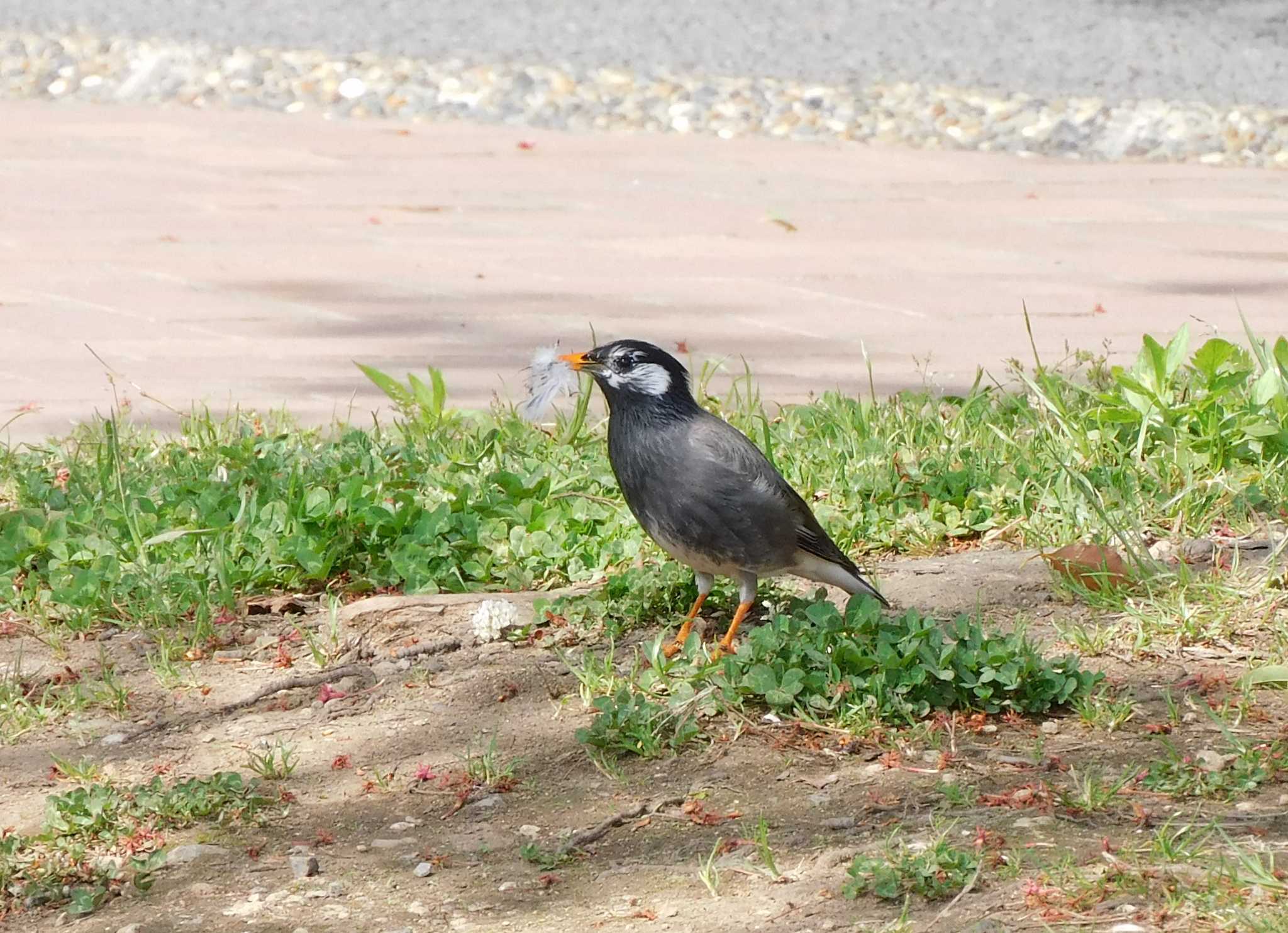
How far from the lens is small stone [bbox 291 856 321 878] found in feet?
10.4

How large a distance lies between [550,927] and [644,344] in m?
1.52

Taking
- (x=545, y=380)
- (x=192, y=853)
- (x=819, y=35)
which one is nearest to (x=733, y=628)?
(x=545, y=380)

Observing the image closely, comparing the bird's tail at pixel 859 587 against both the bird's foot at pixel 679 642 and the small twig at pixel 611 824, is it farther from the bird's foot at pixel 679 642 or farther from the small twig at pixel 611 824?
the small twig at pixel 611 824

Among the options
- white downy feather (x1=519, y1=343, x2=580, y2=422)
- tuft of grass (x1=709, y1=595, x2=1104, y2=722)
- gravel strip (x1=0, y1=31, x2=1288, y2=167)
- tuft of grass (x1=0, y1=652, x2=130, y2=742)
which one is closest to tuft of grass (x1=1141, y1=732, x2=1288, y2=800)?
tuft of grass (x1=709, y1=595, x2=1104, y2=722)

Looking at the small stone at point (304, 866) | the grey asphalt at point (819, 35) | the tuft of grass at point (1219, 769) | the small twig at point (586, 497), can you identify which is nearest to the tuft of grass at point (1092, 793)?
the tuft of grass at point (1219, 769)

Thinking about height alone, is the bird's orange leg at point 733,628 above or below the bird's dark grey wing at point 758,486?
below

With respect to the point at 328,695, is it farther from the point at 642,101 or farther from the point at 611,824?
the point at 642,101

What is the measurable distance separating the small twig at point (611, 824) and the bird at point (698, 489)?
56 centimetres

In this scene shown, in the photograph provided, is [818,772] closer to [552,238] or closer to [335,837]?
[335,837]

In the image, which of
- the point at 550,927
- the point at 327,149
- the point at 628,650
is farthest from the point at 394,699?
the point at 327,149

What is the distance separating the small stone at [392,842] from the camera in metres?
3.28

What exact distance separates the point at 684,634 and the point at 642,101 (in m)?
7.55

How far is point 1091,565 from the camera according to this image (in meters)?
4.23

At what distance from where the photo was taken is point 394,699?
3.90 m
